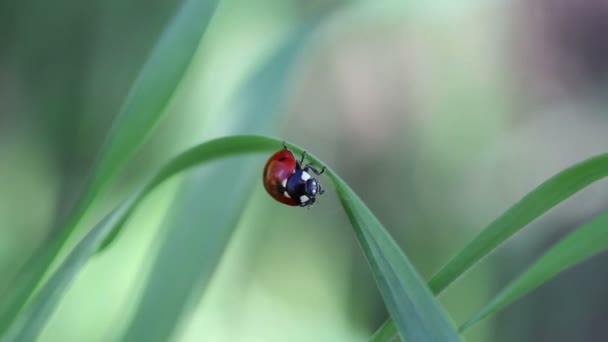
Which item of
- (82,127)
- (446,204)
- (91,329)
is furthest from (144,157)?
(446,204)

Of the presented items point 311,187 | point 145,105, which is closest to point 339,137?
point 311,187

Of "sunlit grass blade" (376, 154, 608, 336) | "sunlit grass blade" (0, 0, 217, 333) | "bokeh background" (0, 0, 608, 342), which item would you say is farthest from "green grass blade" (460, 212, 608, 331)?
"bokeh background" (0, 0, 608, 342)

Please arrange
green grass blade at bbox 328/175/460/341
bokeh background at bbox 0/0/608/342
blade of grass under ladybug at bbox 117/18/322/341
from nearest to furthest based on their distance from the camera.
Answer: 1. green grass blade at bbox 328/175/460/341
2. blade of grass under ladybug at bbox 117/18/322/341
3. bokeh background at bbox 0/0/608/342

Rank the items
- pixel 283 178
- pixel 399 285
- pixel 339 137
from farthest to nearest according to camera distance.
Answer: pixel 339 137
pixel 283 178
pixel 399 285

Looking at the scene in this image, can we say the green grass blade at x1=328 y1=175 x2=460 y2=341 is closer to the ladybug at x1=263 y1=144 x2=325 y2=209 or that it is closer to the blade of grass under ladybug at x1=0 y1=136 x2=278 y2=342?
the blade of grass under ladybug at x1=0 y1=136 x2=278 y2=342

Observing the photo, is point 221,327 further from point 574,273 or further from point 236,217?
point 574,273

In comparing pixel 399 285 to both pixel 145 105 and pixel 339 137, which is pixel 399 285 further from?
pixel 339 137

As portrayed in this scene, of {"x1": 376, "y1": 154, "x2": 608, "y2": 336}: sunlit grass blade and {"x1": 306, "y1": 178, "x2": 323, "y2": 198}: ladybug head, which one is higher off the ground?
{"x1": 306, "y1": 178, "x2": 323, "y2": 198}: ladybug head
